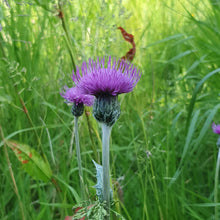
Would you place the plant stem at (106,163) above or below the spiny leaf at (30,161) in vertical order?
above

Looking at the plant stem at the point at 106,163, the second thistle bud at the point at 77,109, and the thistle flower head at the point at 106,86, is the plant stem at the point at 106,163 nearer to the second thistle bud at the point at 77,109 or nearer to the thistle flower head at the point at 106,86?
the thistle flower head at the point at 106,86

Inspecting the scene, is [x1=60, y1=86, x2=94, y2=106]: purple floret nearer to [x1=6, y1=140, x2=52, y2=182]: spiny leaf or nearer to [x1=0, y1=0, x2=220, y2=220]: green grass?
[x1=0, y1=0, x2=220, y2=220]: green grass

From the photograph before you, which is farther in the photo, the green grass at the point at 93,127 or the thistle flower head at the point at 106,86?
the green grass at the point at 93,127

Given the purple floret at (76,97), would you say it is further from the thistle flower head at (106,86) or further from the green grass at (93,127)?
the thistle flower head at (106,86)

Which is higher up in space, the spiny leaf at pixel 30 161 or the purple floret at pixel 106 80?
the purple floret at pixel 106 80

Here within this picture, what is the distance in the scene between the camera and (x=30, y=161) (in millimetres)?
1028

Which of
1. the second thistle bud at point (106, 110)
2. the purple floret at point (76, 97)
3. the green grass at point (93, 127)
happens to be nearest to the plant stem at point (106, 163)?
the second thistle bud at point (106, 110)

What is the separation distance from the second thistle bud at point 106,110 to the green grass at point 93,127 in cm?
22

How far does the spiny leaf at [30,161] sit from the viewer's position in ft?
3.34

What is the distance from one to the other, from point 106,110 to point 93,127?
0.36 metres

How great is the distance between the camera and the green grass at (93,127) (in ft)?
3.43

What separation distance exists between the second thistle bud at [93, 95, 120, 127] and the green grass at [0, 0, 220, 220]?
0.74 feet

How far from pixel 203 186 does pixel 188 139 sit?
0.27m

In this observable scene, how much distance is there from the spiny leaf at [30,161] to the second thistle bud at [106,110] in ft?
1.19
